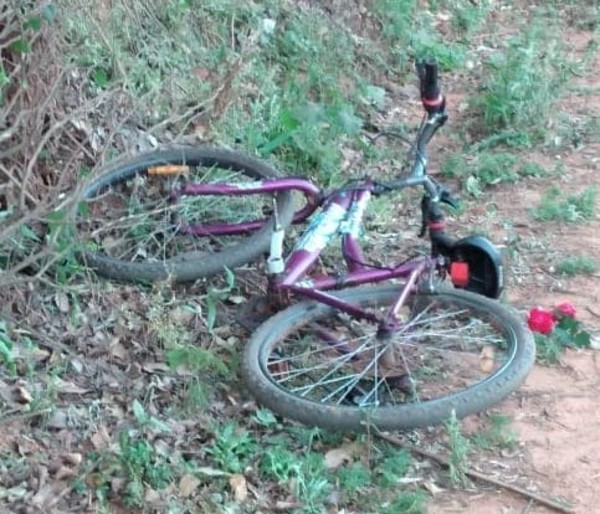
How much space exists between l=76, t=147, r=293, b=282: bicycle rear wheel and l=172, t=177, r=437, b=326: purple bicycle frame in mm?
160

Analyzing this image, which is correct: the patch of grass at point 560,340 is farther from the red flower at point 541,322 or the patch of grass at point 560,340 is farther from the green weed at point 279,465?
the green weed at point 279,465

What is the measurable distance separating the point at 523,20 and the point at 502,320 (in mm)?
5367

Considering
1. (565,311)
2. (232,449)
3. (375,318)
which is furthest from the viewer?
(565,311)

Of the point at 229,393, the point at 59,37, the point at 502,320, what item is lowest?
the point at 229,393

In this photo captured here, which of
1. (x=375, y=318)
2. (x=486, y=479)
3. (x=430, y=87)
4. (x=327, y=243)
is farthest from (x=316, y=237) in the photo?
(x=486, y=479)

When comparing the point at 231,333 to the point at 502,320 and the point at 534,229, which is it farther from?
the point at 534,229

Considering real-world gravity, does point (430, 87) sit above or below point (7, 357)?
above

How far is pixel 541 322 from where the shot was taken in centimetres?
484

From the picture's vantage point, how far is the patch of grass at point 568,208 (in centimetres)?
605

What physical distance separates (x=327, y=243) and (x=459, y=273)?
1.87 feet

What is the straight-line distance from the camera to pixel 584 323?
5078mm

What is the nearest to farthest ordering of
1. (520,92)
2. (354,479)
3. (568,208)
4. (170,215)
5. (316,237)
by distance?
(354,479), (316,237), (170,215), (568,208), (520,92)

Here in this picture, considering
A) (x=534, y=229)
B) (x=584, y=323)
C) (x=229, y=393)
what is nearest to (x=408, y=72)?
(x=534, y=229)

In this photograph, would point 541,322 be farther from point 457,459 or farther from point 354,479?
point 354,479
